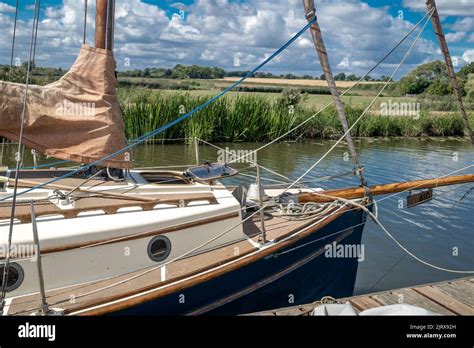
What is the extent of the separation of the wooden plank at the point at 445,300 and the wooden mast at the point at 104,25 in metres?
5.23

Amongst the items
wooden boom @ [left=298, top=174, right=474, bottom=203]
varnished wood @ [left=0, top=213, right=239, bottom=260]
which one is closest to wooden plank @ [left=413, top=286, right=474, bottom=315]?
wooden boom @ [left=298, top=174, right=474, bottom=203]

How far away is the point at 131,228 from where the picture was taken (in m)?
5.98

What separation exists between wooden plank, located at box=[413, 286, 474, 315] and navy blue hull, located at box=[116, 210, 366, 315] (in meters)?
1.65

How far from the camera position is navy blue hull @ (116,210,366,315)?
5957 mm

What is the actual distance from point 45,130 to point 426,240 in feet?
27.9

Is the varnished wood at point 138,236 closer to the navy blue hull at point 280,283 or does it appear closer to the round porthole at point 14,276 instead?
the round porthole at point 14,276

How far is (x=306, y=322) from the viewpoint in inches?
172

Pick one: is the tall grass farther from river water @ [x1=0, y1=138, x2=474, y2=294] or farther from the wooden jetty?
the wooden jetty

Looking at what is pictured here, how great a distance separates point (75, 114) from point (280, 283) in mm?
3547

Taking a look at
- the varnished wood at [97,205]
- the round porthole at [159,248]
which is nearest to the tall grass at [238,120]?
the varnished wood at [97,205]

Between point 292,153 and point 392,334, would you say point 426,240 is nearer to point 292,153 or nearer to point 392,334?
point 392,334

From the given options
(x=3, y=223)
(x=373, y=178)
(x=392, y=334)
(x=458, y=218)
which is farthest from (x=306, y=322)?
(x=373, y=178)

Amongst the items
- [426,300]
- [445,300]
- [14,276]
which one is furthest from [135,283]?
[445,300]

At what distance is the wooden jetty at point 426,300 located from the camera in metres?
5.39
